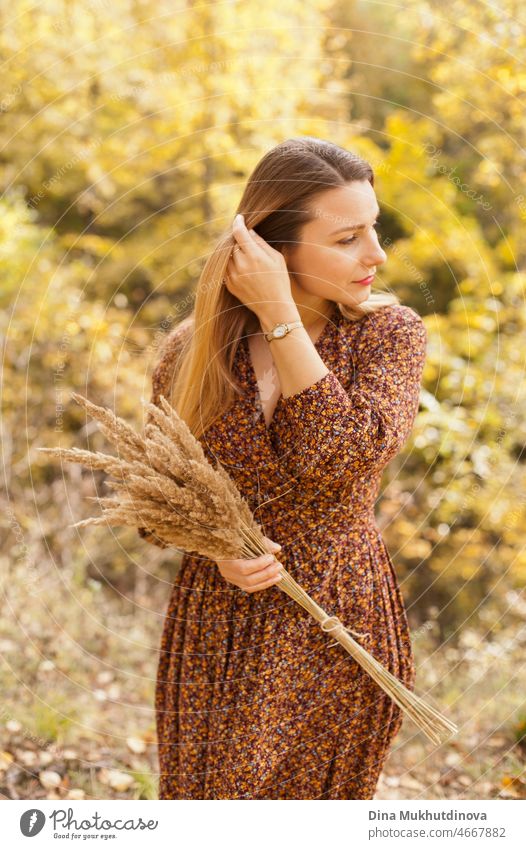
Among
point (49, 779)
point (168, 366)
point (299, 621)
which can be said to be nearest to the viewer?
point (299, 621)

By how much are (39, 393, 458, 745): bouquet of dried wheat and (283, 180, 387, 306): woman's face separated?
1.64 feet

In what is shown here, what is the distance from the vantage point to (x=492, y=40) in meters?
4.50

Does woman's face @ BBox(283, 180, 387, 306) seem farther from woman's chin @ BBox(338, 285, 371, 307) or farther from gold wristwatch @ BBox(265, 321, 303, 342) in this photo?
gold wristwatch @ BBox(265, 321, 303, 342)

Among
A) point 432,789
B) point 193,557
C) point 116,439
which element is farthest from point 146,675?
point 116,439

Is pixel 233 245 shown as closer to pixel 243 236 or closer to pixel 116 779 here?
pixel 243 236

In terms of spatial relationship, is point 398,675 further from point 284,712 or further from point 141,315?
point 141,315

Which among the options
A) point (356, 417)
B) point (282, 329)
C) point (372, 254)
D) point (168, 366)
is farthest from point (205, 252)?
point (356, 417)

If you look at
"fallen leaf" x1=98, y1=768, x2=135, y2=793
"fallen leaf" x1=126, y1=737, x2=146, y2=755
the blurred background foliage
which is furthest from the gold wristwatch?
the blurred background foliage

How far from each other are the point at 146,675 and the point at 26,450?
166 cm

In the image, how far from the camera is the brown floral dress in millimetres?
1979

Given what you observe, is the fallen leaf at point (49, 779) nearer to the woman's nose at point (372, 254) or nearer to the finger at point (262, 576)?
the finger at point (262, 576)

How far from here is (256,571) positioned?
6.30 feet

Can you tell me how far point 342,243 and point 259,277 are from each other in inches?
9.1

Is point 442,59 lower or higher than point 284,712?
higher
